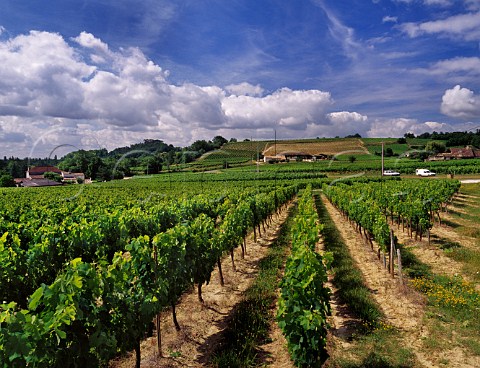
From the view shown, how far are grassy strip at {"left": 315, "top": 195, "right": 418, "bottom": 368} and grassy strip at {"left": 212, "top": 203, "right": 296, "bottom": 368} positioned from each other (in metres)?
1.61

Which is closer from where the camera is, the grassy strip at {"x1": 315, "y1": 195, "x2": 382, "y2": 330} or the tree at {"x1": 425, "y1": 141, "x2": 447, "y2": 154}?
the grassy strip at {"x1": 315, "y1": 195, "x2": 382, "y2": 330}

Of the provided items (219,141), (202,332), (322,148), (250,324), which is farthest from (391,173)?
(219,141)

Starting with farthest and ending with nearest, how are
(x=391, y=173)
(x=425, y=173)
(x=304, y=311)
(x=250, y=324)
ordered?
(x=391, y=173) < (x=425, y=173) < (x=250, y=324) < (x=304, y=311)

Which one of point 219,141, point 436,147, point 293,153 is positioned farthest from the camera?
point 219,141

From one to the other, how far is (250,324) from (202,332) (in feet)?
3.86

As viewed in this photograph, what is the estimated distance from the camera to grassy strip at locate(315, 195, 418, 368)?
21.3 feet

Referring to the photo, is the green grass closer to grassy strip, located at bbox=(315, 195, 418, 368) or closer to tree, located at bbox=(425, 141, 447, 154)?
grassy strip, located at bbox=(315, 195, 418, 368)

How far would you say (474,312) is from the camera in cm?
836

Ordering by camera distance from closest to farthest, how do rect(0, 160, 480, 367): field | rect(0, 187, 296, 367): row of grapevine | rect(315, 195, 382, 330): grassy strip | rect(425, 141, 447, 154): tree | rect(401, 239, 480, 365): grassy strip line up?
rect(0, 187, 296, 367): row of grapevine → rect(0, 160, 480, 367): field → rect(401, 239, 480, 365): grassy strip → rect(315, 195, 382, 330): grassy strip → rect(425, 141, 447, 154): tree

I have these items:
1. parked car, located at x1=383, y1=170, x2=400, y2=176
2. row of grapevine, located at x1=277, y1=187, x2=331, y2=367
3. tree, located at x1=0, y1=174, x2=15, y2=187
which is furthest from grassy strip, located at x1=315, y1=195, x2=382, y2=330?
tree, located at x1=0, y1=174, x2=15, y2=187

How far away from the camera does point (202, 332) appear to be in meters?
7.86

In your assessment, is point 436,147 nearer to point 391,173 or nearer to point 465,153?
point 465,153

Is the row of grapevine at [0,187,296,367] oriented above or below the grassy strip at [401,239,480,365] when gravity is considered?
above

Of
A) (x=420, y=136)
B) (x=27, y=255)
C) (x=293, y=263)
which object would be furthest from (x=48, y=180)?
(x=420, y=136)
